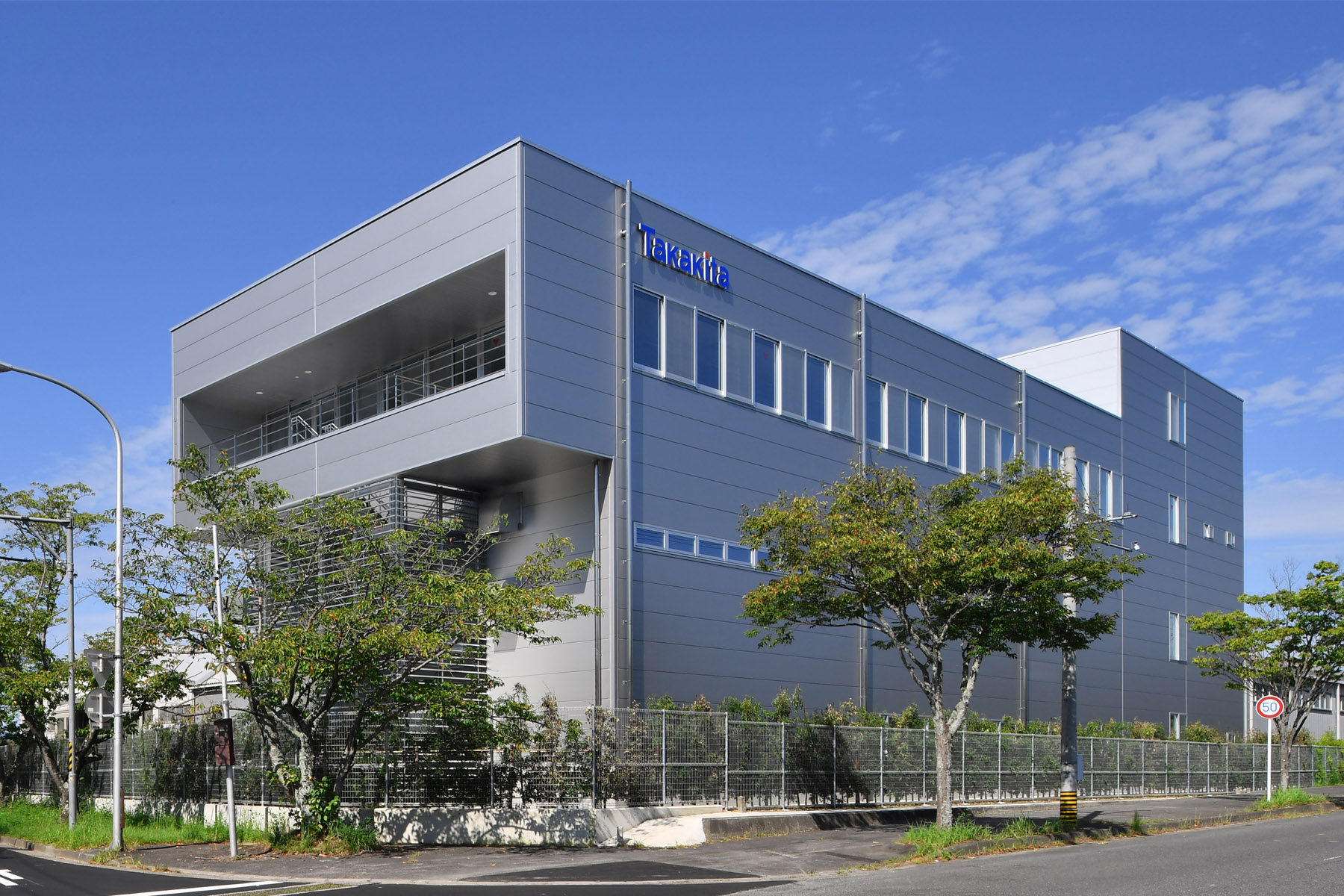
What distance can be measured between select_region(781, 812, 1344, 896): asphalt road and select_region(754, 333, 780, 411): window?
1441 cm

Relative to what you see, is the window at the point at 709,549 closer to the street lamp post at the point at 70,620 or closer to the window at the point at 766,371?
the window at the point at 766,371

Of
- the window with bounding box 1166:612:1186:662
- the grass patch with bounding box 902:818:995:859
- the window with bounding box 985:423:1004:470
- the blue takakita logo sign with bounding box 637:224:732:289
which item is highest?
the blue takakita logo sign with bounding box 637:224:732:289

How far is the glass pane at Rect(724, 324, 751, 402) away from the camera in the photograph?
1259 inches

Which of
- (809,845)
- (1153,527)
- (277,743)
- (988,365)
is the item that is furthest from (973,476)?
(1153,527)

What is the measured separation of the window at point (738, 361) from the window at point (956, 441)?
1057 centimetres

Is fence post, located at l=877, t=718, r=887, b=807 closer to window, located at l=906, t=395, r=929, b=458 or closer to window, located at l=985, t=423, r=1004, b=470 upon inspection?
window, located at l=906, t=395, r=929, b=458

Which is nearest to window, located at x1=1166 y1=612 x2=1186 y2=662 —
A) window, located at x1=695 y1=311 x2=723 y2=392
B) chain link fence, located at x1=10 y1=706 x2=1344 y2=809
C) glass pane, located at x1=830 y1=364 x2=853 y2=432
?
chain link fence, located at x1=10 y1=706 x2=1344 y2=809

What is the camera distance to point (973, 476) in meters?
23.3

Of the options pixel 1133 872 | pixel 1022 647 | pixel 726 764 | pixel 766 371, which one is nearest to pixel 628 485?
pixel 766 371

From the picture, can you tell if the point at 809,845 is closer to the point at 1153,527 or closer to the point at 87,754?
the point at 87,754

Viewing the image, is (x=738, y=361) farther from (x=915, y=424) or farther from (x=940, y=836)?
(x=940, y=836)

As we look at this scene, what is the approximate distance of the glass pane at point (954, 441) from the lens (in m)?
40.1

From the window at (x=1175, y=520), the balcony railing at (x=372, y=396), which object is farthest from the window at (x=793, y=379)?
the window at (x=1175, y=520)

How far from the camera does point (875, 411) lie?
37.0 metres
